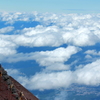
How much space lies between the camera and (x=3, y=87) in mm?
21984

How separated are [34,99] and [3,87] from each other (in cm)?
627

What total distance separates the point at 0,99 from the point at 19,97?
6.90 ft

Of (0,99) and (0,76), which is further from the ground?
(0,76)

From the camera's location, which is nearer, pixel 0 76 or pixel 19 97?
pixel 19 97

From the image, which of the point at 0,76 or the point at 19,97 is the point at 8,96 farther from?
the point at 0,76

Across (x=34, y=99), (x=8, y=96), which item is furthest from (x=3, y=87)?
(x=34, y=99)

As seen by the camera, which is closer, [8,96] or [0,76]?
[8,96]

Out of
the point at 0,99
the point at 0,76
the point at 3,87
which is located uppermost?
A: the point at 0,76

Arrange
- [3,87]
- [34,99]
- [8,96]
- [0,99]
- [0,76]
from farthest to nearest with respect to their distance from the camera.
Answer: [34,99], [0,76], [3,87], [8,96], [0,99]

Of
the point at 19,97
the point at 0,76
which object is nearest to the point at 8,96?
the point at 19,97

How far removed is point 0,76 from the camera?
23.8 metres

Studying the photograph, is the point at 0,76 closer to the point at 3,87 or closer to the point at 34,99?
the point at 3,87

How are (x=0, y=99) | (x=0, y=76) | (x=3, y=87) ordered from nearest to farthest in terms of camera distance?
(x=0, y=99), (x=3, y=87), (x=0, y=76)

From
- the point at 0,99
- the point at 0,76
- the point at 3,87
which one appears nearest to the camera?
the point at 0,99
